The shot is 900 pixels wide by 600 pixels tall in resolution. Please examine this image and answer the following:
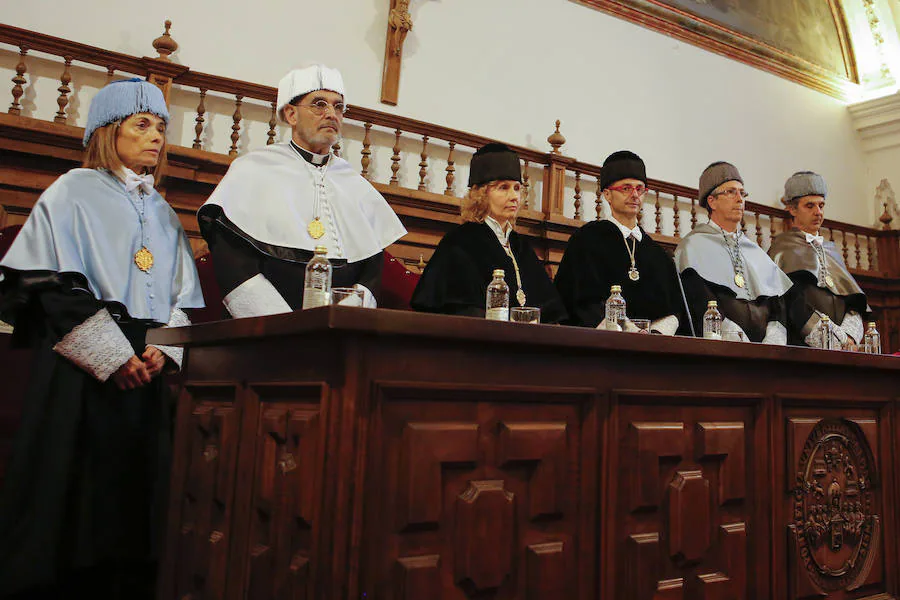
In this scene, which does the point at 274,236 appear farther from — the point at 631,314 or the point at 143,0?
the point at 143,0

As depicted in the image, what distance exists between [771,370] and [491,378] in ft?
→ 3.35

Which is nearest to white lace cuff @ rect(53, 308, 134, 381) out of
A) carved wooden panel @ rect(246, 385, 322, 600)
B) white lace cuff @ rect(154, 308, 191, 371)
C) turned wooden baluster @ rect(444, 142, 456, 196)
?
white lace cuff @ rect(154, 308, 191, 371)

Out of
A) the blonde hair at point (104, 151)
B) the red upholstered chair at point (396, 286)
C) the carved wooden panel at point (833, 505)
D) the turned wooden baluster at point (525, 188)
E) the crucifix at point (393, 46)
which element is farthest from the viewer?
the crucifix at point (393, 46)

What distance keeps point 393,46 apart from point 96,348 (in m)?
4.24

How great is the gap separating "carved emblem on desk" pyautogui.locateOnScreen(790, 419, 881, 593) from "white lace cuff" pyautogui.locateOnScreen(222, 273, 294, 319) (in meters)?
1.73

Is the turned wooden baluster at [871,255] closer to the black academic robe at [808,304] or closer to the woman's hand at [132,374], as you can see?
the black academic robe at [808,304]

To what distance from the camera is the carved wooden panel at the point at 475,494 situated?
1594 mm

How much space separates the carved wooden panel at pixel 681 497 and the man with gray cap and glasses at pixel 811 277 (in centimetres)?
291

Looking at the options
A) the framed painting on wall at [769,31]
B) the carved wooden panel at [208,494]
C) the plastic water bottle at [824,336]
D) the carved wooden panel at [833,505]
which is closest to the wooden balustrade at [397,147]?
the framed painting on wall at [769,31]

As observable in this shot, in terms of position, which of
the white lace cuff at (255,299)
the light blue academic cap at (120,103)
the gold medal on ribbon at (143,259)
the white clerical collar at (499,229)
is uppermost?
the light blue academic cap at (120,103)

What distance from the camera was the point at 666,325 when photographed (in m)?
3.75

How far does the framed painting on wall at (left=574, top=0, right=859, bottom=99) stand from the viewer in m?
7.76

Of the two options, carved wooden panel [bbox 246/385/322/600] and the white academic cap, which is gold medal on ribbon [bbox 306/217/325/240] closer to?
the white academic cap

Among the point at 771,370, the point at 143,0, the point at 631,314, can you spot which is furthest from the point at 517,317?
the point at 143,0
